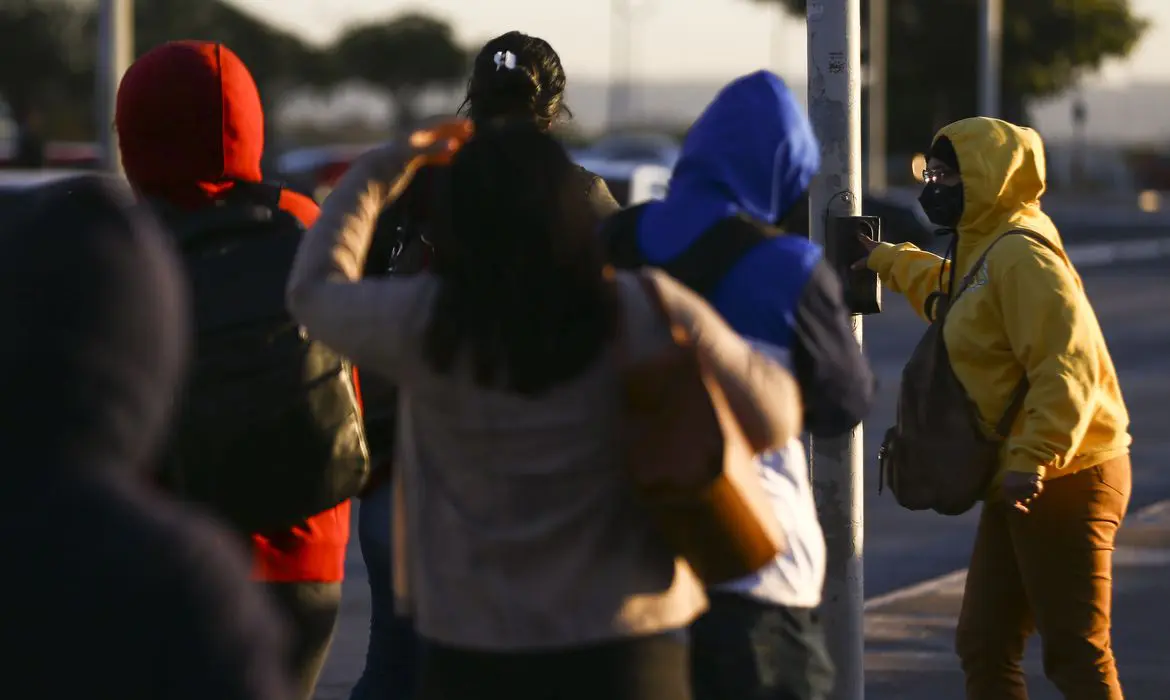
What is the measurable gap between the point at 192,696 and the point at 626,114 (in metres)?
101

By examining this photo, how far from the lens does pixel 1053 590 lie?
189 inches

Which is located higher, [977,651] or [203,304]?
[203,304]

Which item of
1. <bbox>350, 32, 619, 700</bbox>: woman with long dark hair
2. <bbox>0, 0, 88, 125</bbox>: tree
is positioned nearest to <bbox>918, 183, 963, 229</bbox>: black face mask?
<bbox>350, 32, 619, 700</bbox>: woman with long dark hair

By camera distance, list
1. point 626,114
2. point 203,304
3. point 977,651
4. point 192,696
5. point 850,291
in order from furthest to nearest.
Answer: point 626,114 → point 850,291 → point 977,651 → point 203,304 → point 192,696

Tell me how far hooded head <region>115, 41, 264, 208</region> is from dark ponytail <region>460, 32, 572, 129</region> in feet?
2.30

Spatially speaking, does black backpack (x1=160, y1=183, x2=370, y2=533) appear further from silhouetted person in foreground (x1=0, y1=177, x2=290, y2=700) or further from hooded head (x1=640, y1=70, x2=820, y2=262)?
silhouetted person in foreground (x1=0, y1=177, x2=290, y2=700)

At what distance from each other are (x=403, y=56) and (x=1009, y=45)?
102ft

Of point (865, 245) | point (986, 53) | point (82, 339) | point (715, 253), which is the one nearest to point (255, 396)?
point (715, 253)

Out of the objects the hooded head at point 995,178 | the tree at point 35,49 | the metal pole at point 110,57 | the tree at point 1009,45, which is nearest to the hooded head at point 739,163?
the hooded head at point 995,178

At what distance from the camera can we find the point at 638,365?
118 inches

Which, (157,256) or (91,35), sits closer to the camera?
(157,256)

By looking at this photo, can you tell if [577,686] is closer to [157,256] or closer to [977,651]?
[157,256]

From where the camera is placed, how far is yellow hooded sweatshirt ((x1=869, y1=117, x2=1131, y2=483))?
4754 millimetres

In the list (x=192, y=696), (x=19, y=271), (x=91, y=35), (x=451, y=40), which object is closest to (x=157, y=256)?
(x=19, y=271)
